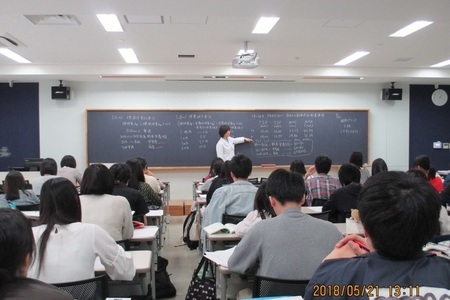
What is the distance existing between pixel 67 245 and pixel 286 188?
1158 millimetres

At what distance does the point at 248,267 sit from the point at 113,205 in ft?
4.18

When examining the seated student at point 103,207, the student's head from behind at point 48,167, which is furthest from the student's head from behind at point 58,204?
the student's head from behind at point 48,167

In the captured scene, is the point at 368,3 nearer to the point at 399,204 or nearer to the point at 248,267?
the point at 248,267

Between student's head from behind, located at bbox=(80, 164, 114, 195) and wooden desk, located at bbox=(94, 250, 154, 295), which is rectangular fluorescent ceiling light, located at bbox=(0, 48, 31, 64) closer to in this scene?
student's head from behind, located at bbox=(80, 164, 114, 195)

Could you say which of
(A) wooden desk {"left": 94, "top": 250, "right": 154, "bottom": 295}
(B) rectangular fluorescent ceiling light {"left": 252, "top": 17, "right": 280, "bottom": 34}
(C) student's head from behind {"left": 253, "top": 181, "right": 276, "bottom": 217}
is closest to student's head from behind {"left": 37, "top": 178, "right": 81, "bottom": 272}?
(A) wooden desk {"left": 94, "top": 250, "right": 154, "bottom": 295}

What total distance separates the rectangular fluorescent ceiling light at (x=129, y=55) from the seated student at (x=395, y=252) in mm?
6132

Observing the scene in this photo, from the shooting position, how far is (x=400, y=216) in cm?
Result: 107

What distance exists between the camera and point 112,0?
3.98 m

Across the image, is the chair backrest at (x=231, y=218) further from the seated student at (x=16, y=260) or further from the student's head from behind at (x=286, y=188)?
the seated student at (x=16, y=260)

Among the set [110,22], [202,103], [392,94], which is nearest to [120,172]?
[110,22]

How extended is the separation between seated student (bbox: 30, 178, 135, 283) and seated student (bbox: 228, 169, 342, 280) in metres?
0.61

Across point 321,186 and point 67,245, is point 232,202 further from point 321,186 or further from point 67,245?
point 67,245
